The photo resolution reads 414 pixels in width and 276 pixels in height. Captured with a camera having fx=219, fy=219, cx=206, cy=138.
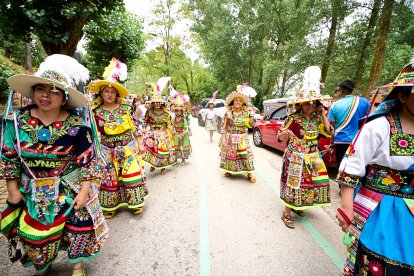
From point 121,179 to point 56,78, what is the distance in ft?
6.24

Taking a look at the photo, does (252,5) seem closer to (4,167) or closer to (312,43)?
(312,43)

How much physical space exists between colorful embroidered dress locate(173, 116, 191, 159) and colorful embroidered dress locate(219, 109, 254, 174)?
63.8 inches

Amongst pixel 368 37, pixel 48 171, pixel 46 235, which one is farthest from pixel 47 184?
pixel 368 37

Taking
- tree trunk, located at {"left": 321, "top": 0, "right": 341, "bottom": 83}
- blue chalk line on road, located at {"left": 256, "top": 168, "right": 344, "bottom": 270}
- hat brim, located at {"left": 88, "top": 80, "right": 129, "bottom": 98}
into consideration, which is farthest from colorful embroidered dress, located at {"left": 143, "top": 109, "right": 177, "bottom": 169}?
tree trunk, located at {"left": 321, "top": 0, "right": 341, "bottom": 83}

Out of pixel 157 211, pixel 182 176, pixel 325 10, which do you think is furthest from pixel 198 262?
pixel 325 10

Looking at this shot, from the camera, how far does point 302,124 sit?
3.06 meters

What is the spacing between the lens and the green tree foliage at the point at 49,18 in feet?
12.1

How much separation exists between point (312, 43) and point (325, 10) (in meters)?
1.68

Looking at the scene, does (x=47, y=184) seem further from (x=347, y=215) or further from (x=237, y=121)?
(x=237, y=121)

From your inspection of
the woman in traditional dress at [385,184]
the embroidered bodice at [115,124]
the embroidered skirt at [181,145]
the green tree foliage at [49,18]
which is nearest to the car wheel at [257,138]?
the embroidered skirt at [181,145]

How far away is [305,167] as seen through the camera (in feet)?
10.1

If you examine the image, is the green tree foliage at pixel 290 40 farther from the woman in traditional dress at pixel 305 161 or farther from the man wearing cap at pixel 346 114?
the woman in traditional dress at pixel 305 161

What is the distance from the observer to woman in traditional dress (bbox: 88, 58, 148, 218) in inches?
128

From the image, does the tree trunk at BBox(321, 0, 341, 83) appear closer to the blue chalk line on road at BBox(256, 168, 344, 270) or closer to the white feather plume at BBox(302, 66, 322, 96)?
the white feather plume at BBox(302, 66, 322, 96)
